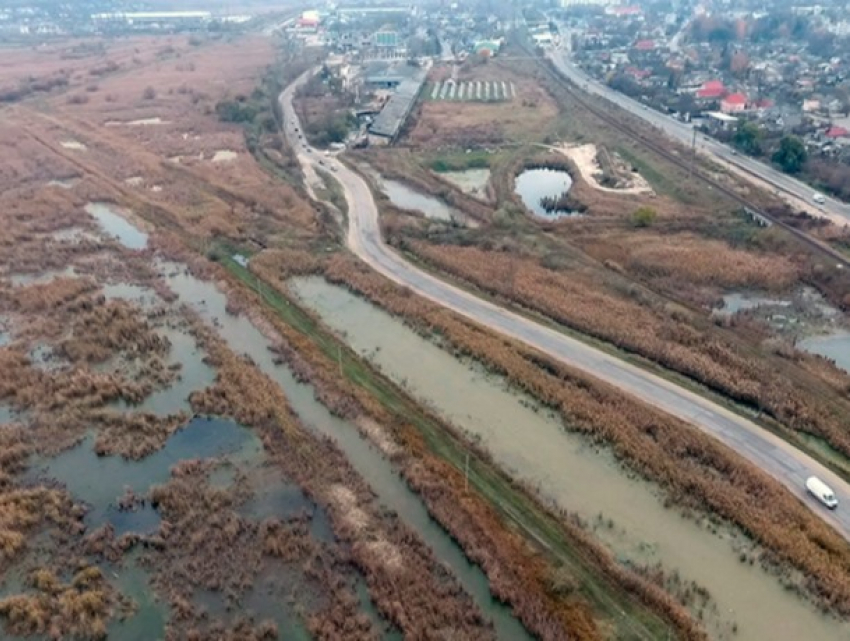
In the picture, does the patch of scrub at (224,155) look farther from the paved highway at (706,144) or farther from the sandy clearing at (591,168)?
the paved highway at (706,144)

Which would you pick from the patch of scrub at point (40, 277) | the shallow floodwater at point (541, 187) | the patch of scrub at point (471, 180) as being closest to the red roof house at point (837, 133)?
the shallow floodwater at point (541, 187)

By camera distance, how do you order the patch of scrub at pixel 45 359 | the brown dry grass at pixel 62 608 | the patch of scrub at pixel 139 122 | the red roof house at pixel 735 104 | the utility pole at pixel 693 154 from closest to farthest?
1. the brown dry grass at pixel 62 608
2. the patch of scrub at pixel 45 359
3. the utility pole at pixel 693 154
4. the patch of scrub at pixel 139 122
5. the red roof house at pixel 735 104

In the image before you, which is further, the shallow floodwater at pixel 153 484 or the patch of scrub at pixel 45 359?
the patch of scrub at pixel 45 359

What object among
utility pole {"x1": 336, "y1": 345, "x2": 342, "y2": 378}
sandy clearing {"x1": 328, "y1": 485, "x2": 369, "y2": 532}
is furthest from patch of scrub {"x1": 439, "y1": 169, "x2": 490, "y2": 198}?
sandy clearing {"x1": 328, "y1": 485, "x2": 369, "y2": 532}

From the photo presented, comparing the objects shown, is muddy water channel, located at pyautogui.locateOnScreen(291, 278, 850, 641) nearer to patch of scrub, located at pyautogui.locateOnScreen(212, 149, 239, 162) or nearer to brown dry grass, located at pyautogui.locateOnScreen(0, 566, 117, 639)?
brown dry grass, located at pyautogui.locateOnScreen(0, 566, 117, 639)

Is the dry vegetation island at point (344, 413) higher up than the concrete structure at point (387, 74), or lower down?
higher up

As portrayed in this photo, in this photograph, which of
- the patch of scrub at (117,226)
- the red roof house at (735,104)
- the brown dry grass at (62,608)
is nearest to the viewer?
the brown dry grass at (62,608)

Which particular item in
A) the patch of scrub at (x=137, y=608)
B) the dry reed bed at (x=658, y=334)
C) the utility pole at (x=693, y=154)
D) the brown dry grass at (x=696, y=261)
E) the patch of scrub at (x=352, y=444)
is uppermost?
the patch of scrub at (x=137, y=608)
